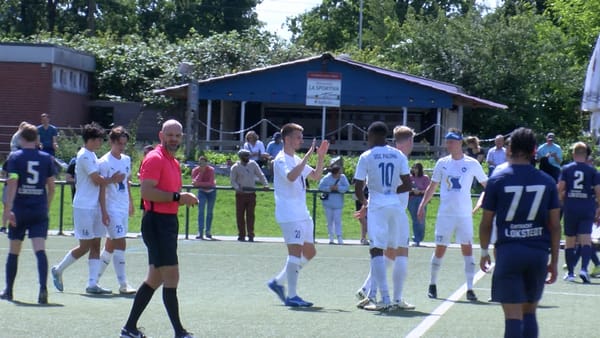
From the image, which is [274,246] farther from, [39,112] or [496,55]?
[496,55]

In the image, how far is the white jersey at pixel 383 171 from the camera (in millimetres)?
12359

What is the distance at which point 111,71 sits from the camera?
47.7 m

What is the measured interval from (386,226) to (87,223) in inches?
147

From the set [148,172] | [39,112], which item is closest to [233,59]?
[39,112]

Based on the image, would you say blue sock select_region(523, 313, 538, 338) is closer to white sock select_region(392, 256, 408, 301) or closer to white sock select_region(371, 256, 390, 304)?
white sock select_region(371, 256, 390, 304)

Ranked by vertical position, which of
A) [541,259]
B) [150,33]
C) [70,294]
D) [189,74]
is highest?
[150,33]

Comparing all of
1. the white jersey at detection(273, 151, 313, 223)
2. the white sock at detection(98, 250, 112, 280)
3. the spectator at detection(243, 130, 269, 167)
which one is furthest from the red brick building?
the white jersey at detection(273, 151, 313, 223)

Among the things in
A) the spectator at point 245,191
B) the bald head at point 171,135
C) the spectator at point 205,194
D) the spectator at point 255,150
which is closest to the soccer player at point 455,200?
A: the bald head at point 171,135

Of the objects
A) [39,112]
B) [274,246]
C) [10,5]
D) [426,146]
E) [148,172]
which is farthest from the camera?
[10,5]

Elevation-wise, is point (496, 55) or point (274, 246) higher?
point (496, 55)

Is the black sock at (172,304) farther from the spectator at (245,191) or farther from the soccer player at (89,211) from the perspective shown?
the spectator at (245,191)

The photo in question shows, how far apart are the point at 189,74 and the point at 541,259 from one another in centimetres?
3464

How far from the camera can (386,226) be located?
1241cm

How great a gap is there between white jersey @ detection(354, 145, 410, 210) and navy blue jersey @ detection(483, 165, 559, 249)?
363 centimetres
